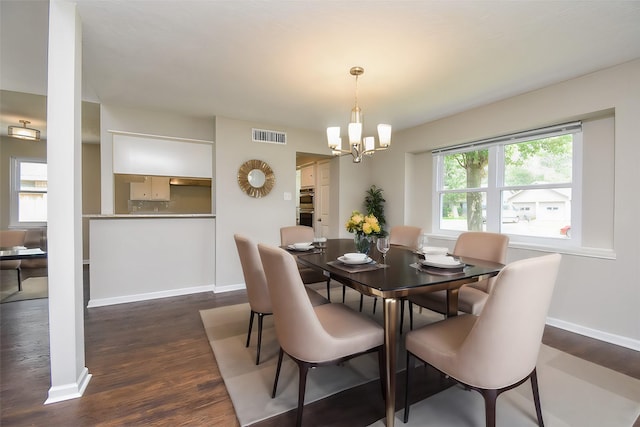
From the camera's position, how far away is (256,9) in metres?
1.72

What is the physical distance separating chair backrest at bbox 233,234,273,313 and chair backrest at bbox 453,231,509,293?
5.71 feet

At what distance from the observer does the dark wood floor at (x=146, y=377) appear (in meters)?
1.52

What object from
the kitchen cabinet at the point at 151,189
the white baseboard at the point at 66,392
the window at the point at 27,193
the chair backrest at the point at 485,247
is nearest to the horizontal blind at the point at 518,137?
the chair backrest at the point at 485,247

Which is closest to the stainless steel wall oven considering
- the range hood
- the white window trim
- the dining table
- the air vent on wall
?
the air vent on wall

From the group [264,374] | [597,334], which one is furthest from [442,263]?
[597,334]

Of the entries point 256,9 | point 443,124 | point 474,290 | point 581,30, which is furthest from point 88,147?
point 581,30

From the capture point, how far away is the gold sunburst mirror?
13.0 ft

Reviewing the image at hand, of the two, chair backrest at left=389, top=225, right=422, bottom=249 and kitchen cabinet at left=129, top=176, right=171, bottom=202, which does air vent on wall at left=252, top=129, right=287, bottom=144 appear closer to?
chair backrest at left=389, top=225, right=422, bottom=249

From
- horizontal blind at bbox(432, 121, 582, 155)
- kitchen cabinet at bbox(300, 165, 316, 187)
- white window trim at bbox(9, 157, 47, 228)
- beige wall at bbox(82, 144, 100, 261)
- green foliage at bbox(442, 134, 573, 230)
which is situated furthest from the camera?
kitchen cabinet at bbox(300, 165, 316, 187)

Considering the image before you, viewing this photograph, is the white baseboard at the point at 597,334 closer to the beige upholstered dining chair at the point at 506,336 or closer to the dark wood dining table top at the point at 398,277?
the dark wood dining table top at the point at 398,277

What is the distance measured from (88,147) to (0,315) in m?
3.80

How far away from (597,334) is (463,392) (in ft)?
5.88

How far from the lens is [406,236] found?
311 cm

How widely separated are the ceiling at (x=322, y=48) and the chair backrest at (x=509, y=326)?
1613 mm
